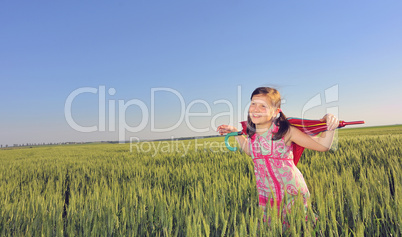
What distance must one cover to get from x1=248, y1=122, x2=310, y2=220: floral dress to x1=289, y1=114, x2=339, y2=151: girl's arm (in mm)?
111

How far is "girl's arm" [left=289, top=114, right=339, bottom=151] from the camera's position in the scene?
1.62m

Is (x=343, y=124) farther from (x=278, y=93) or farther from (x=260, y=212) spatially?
(x=260, y=212)

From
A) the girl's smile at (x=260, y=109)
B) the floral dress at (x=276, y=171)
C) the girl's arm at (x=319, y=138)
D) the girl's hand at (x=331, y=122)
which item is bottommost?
the floral dress at (x=276, y=171)

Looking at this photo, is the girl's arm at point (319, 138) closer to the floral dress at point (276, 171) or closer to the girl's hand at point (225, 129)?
the floral dress at point (276, 171)

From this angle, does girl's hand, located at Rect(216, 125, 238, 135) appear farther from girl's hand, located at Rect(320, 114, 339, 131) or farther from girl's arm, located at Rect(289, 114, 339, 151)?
girl's hand, located at Rect(320, 114, 339, 131)

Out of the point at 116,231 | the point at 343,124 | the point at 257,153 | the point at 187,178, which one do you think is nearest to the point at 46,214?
the point at 116,231

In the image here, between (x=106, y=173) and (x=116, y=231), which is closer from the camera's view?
(x=116, y=231)

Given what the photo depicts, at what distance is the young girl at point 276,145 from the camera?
1840 millimetres

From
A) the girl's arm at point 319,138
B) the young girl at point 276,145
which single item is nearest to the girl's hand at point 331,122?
the girl's arm at point 319,138

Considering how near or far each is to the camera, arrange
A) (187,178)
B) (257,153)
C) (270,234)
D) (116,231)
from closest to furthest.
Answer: (270,234) < (116,231) < (257,153) < (187,178)

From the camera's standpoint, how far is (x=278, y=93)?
1954 millimetres

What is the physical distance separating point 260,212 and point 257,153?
622mm

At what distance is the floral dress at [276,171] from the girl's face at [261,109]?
0.51 ft

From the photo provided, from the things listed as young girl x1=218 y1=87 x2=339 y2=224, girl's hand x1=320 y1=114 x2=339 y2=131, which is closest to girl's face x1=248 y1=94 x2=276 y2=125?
young girl x1=218 y1=87 x2=339 y2=224
